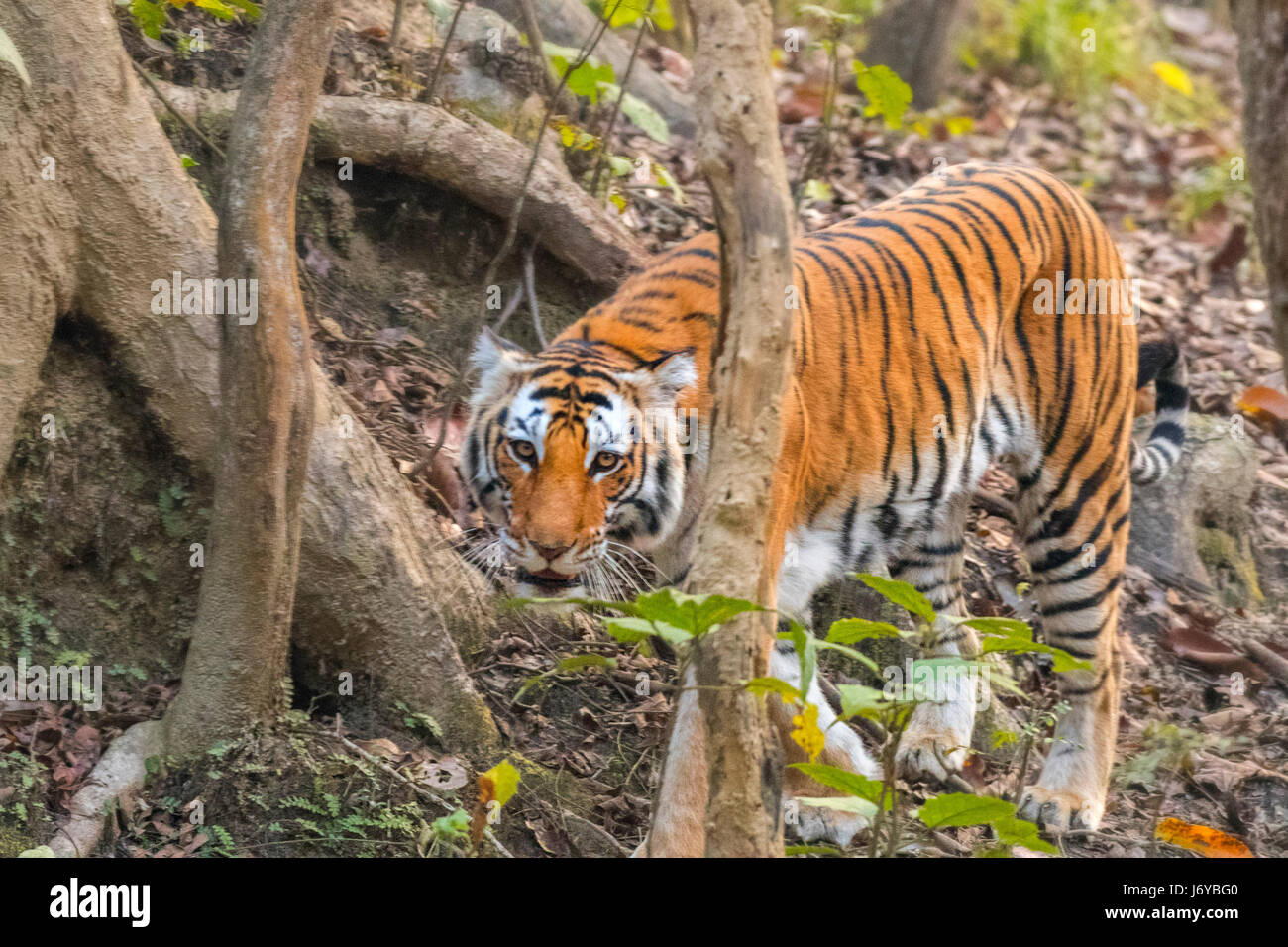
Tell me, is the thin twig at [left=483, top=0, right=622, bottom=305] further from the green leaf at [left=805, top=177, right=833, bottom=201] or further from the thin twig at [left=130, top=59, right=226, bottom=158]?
the green leaf at [left=805, top=177, right=833, bottom=201]

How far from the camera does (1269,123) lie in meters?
1.83

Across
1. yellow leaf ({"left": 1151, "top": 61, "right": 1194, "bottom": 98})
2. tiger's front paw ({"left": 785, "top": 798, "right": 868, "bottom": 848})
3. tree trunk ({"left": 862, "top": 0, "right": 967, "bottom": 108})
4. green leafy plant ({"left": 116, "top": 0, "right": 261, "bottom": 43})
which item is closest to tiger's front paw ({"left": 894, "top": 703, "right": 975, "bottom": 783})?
tiger's front paw ({"left": 785, "top": 798, "right": 868, "bottom": 848})

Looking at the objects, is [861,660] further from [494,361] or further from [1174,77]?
[1174,77]

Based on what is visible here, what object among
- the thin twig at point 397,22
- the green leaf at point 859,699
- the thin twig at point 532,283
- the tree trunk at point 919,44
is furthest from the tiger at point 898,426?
the tree trunk at point 919,44

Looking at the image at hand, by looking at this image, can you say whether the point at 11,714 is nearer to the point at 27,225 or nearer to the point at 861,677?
the point at 27,225

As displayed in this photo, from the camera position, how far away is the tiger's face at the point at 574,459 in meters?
3.52

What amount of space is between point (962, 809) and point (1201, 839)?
1486 millimetres

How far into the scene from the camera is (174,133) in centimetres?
467

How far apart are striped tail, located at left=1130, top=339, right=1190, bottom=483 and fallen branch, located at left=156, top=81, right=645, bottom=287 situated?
7.04 ft

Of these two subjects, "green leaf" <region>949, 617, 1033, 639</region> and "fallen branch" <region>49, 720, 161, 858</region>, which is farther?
"fallen branch" <region>49, 720, 161, 858</region>

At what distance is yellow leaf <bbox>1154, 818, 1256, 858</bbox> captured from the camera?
137 inches

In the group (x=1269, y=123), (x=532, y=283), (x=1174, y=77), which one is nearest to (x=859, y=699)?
(x=1269, y=123)
